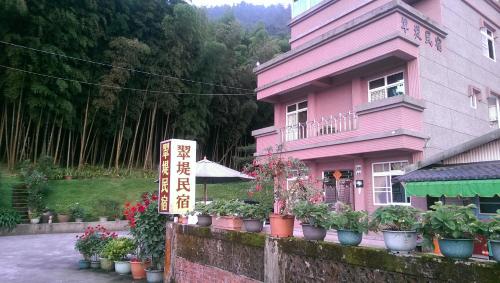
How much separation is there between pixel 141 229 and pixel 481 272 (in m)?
5.43

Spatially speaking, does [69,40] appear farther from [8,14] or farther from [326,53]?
[326,53]

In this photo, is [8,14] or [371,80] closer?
[371,80]

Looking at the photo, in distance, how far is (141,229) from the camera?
6.53m

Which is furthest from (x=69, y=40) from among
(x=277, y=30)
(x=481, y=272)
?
(x=277, y=30)

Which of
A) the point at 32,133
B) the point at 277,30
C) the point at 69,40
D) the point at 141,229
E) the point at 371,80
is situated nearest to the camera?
the point at 141,229

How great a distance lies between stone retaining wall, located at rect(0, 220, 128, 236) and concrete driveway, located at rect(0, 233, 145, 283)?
1.24 meters

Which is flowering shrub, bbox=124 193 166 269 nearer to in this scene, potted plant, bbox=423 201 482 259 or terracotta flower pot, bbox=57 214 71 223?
potted plant, bbox=423 201 482 259

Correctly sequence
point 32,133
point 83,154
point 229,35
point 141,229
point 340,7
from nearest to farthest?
1. point 141,229
2. point 340,7
3. point 32,133
4. point 83,154
5. point 229,35

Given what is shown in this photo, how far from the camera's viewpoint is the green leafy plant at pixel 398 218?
9.04ft

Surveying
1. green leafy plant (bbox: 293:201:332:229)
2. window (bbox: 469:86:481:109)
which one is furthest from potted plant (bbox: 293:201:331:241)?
window (bbox: 469:86:481:109)

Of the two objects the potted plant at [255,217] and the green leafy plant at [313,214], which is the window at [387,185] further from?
the green leafy plant at [313,214]

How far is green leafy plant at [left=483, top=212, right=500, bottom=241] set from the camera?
2.30 m

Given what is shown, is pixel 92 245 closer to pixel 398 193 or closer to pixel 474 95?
pixel 398 193

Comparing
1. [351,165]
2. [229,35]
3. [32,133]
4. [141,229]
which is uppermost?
[229,35]
